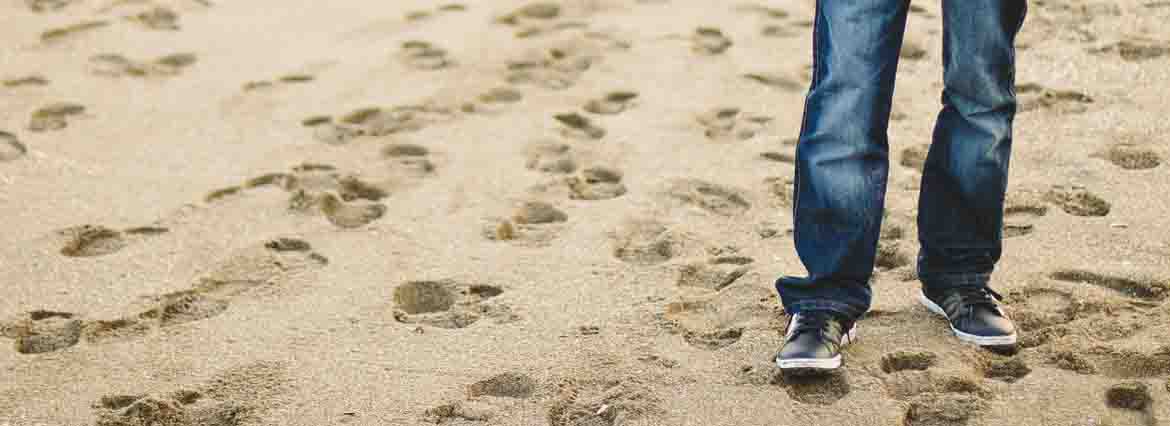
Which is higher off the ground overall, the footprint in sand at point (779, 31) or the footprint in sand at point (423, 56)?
the footprint in sand at point (779, 31)

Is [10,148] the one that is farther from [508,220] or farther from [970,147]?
[970,147]

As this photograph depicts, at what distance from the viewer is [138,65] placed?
4668mm

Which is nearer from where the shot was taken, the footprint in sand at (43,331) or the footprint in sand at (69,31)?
the footprint in sand at (43,331)

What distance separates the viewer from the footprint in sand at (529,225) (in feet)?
11.0

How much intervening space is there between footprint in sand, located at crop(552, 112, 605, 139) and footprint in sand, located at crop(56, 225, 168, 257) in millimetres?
1207

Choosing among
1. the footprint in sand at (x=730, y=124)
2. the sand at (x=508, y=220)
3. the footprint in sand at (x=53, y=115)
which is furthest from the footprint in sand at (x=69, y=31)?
the footprint in sand at (x=730, y=124)

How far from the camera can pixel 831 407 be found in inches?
98.8

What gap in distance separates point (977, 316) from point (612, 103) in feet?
5.83

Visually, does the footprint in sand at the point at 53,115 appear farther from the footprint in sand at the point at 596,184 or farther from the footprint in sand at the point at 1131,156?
the footprint in sand at the point at 1131,156

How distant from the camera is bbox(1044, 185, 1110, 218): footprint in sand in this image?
3287 mm

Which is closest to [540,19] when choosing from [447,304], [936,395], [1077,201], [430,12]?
[430,12]

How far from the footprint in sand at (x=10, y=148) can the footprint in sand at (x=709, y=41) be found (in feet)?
7.12

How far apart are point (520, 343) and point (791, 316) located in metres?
0.57

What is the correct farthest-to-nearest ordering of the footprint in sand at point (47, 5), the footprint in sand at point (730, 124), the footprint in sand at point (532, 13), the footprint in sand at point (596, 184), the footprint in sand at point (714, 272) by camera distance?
the footprint in sand at point (47, 5)
the footprint in sand at point (532, 13)
the footprint in sand at point (730, 124)
the footprint in sand at point (596, 184)
the footprint in sand at point (714, 272)
